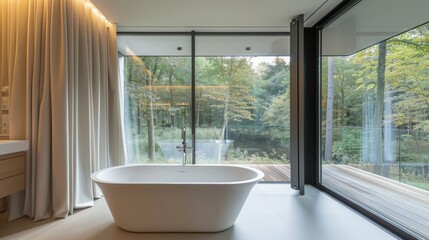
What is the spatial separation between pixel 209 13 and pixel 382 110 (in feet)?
7.62

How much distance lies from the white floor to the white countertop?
0.78 metres

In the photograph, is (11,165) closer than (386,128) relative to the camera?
Yes

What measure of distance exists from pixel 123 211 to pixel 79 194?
898 mm

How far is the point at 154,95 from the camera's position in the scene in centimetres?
364

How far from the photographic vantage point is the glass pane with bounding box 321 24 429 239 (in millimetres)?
1979

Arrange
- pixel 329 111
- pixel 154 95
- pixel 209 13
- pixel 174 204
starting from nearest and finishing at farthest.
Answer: pixel 174 204 < pixel 209 13 < pixel 329 111 < pixel 154 95

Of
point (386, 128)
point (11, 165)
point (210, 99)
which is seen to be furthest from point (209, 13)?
point (11, 165)

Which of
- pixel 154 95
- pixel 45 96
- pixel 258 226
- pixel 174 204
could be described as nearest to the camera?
pixel 174 204

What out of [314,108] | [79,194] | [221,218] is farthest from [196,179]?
[314,108]

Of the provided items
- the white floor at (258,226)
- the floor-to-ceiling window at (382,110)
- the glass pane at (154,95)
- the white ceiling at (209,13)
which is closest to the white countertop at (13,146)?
the white floor at (258,226)

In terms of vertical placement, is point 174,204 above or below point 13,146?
below

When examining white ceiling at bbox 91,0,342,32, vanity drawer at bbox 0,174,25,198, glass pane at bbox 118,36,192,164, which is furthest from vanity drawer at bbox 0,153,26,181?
white ceiling at bbox 91,0,342,32

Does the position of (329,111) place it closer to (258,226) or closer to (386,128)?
(386,128)

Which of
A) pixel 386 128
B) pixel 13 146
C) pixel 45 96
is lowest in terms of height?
pixel 13 146
